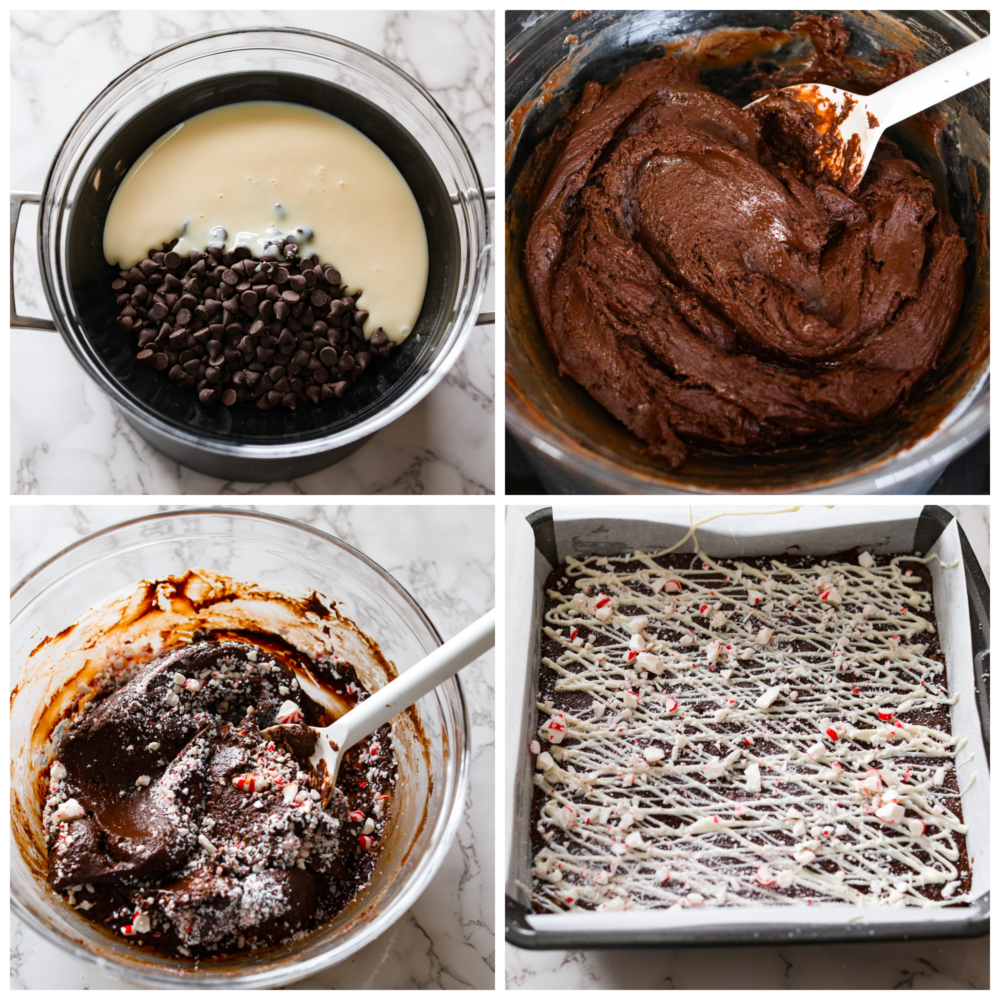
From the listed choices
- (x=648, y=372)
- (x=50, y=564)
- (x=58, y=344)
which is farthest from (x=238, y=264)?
(x=648, y=372)

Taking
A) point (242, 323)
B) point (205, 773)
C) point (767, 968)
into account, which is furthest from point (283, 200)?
point (767, 968)

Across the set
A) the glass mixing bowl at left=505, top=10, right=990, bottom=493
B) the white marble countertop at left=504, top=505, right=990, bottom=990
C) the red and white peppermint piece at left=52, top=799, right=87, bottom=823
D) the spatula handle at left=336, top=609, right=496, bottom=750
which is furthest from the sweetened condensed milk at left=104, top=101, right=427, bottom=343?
the white marble countertop at left=504, top=505, right=990, bottom=990

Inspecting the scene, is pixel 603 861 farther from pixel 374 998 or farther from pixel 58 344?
pixel 58 344

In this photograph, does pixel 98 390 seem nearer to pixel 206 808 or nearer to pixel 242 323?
pixel 242 323

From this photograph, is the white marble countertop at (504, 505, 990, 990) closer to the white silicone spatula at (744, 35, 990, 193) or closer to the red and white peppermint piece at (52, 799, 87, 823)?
the red and white peppermint piece at (52, 799, 87, 823)

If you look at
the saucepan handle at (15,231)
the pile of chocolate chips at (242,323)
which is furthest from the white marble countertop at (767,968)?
the saucepan handle at (15,231)

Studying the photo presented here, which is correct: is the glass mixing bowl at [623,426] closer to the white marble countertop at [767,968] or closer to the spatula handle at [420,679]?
the spatula handle at [420,679]
